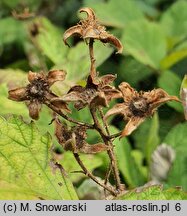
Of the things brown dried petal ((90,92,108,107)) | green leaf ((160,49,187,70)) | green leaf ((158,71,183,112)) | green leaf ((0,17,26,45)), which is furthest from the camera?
green leaf ((0,17,26,45))

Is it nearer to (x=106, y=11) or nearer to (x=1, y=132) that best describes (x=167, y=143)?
(x=1, y=132)

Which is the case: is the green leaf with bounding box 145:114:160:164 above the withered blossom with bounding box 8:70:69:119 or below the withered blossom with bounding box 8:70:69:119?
above

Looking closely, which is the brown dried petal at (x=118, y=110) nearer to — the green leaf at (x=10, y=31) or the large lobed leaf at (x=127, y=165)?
the large lobed leaf at (x=127, y=165)

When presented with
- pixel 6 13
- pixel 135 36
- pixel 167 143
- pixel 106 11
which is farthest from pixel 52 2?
pixel 167 143

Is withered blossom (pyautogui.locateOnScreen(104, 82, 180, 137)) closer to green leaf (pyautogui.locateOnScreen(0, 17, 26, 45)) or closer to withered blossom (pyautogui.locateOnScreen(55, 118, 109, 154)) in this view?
withered blossom (pyautogui.locateOnScreen(55, 118, 109, 154))

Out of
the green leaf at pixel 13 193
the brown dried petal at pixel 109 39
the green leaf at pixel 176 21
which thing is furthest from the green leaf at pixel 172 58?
the green leaf at pixel 13 193

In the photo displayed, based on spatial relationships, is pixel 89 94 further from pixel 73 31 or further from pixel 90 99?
pixel 73 31

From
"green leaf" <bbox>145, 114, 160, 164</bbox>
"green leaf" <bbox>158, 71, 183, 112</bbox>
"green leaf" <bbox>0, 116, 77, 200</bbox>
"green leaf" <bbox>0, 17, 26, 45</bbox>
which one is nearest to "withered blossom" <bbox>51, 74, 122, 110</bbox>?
"green leaf" <bbox>0, 116, 77, 200</bbox>
